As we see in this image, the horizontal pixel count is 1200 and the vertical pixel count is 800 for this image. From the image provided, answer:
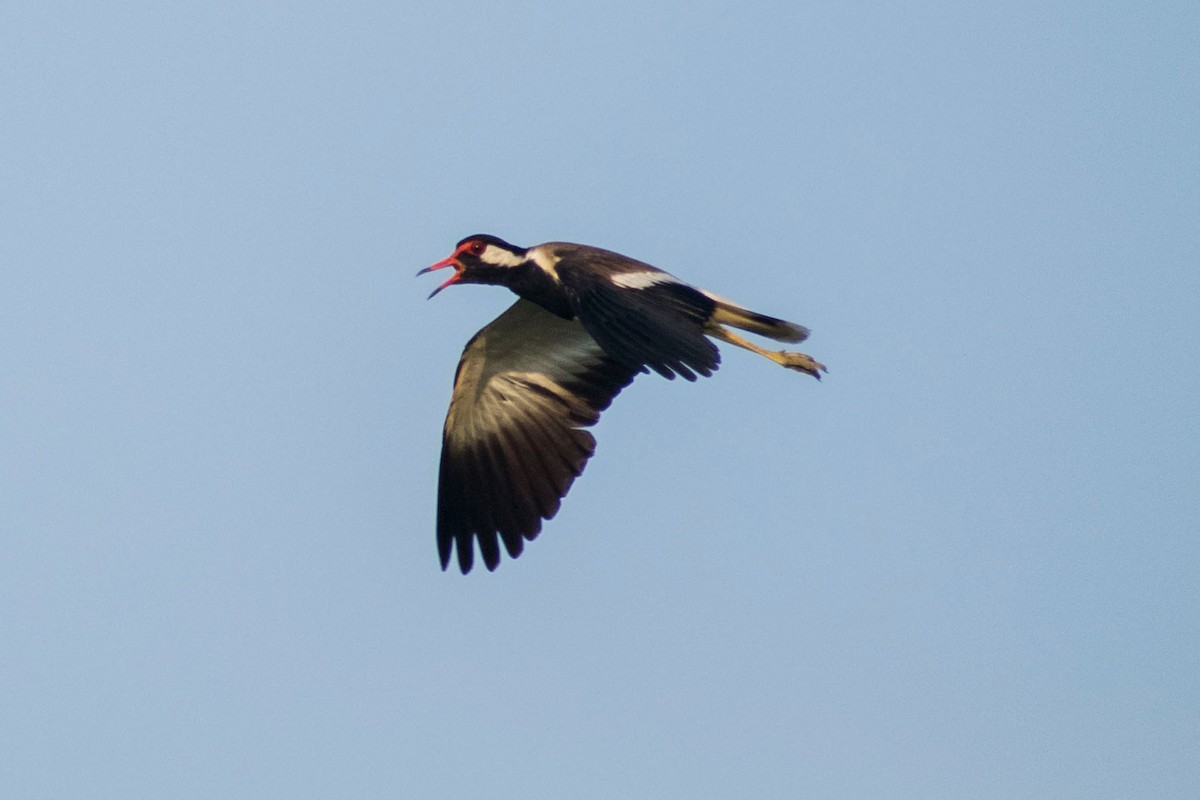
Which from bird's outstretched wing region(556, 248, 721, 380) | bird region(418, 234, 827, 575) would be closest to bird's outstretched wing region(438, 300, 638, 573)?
bird region(418, 234, 827, 575)

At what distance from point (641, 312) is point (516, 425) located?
9.37ft

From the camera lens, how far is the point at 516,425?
542 inches

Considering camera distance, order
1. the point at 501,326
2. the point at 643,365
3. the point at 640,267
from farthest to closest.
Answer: the point at 501,326
the point at 640,267
the point at 643,365

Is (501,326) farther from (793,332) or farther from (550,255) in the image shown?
(793,332)

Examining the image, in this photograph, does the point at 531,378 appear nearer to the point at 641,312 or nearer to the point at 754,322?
the point at 754,322

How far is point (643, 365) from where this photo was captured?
10453 millimetres

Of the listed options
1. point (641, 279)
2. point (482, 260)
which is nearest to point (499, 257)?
point (482, 260)

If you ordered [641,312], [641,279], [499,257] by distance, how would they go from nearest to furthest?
1. [641,312]
2. [641,279]
3. [499,257]

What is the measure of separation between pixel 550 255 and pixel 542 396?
1395mm

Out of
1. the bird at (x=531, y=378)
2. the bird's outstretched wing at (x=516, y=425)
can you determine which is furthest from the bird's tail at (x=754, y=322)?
the bird's outstretched wing at (x=516, y=425)

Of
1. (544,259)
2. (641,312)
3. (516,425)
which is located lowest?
(641,312)

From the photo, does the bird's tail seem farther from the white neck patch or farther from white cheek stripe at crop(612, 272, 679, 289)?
the white neck patch

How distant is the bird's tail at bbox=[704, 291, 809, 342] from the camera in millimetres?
13039

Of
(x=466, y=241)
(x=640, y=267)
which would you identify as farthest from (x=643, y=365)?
(x=466, y=241)
